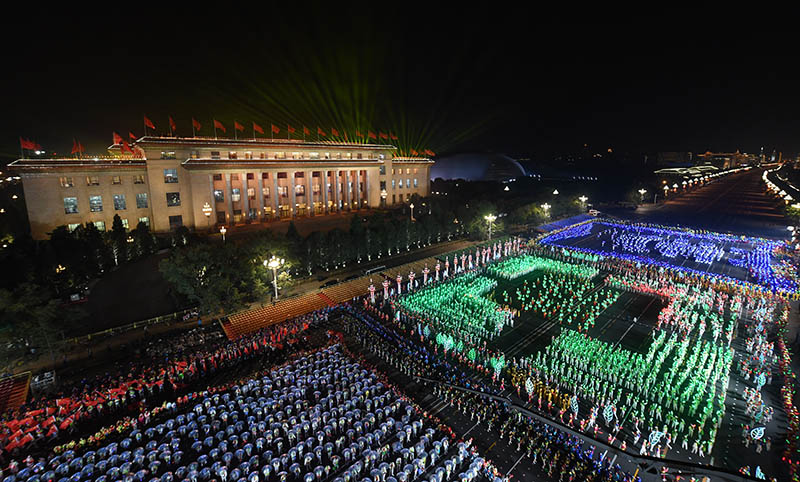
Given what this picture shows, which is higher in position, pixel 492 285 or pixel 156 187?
pixel 156 187

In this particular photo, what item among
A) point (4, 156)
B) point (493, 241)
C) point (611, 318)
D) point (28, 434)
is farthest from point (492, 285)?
point (4, 156)

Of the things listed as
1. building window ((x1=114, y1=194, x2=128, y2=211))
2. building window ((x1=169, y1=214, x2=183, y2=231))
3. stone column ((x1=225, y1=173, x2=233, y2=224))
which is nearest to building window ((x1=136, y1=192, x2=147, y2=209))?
building window ((x1=114, y1=194, x2=128, y2=211))

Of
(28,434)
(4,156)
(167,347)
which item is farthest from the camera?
(4,156)

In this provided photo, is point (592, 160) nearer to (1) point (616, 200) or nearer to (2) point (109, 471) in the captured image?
(1) point (616, 200)

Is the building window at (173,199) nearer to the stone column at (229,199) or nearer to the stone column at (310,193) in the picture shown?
the stone column at (229,199)

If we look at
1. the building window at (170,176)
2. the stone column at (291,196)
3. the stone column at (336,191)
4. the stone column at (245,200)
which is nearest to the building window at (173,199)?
the building window at (170,176)

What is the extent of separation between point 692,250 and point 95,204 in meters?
74.7

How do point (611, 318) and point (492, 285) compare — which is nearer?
point (611, 318)

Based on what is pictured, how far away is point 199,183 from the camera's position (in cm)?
4809

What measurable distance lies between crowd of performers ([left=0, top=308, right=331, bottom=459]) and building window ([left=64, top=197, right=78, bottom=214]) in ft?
94.6

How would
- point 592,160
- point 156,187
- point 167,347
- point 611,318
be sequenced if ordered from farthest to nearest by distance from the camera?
point 592,160, point 156,187, point 611,318, point 167,347

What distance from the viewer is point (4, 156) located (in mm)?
84562

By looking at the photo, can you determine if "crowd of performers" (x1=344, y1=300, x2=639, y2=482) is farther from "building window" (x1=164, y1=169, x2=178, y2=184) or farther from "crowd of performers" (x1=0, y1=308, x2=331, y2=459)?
"building window" (x1=164, y1=169, x2=178, y2=184)

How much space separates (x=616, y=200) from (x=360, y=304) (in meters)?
86.7
